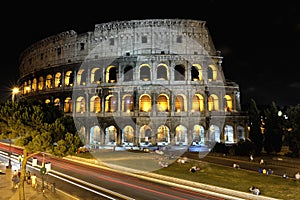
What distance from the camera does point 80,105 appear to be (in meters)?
43.6

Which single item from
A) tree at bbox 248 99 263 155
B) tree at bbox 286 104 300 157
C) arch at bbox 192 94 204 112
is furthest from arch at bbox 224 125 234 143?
tree at bbox 286 104 300 157

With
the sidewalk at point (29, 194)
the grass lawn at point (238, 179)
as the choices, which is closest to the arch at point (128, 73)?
the grass lawn at point (238, 179)

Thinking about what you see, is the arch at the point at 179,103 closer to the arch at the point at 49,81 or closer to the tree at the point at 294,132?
the tree at the point at 294,132

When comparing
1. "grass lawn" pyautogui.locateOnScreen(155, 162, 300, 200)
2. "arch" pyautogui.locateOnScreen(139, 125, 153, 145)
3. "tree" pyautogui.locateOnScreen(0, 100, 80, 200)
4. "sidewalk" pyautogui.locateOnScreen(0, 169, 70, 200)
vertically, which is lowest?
"grass lawn" pyautogui.locateOnScreen(155, 162, 300, 200)

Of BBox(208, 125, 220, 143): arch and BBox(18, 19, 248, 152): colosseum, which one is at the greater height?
BBox(18, 19, 248, 152): colosseum

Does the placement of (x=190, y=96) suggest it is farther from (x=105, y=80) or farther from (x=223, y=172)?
(x=223, y=172)

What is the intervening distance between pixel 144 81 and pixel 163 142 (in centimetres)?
1009

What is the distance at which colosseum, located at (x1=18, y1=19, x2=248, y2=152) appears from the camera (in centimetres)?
3841

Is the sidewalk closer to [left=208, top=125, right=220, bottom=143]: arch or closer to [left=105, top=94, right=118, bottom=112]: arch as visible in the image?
[left=105, top=94, right=118, bottom=112]: arch

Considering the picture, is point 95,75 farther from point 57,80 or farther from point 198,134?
point 198,134

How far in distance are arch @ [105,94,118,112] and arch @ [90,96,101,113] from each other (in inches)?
64.3

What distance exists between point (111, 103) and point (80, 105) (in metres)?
5.46

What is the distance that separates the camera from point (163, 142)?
1591 inches

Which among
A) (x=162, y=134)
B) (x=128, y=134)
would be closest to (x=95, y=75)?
(x=128, y=134)
